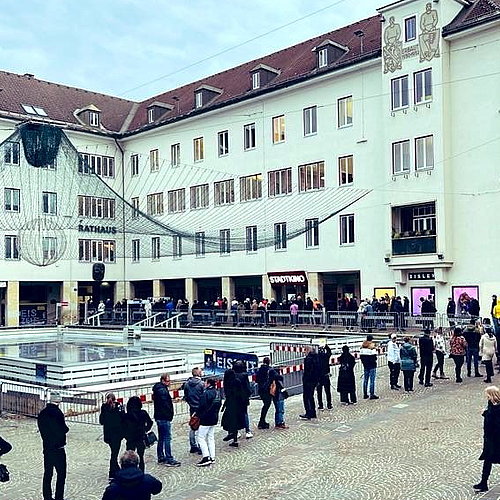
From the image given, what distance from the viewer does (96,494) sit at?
35.4 ft

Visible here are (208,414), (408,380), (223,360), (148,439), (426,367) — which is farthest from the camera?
(223,360)

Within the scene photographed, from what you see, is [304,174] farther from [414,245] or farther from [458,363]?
[458,363]

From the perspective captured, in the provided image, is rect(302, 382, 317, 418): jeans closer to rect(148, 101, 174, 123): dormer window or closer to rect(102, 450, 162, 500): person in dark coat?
rect(102, 450, 162, 500): person in dark coat

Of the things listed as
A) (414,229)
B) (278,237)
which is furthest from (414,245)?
(278,237)

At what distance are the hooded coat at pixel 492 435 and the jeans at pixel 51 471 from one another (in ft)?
19.5

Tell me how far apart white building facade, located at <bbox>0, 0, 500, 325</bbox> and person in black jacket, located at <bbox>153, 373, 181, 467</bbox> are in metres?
13.5

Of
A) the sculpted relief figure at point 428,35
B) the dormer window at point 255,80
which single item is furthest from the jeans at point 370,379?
the dormer window at point 255,80

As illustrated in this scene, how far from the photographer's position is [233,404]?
13.3 meters

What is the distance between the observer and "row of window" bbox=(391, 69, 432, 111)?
35.5m

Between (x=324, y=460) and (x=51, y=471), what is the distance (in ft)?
15.0

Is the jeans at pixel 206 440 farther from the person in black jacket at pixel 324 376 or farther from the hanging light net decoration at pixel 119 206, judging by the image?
the hanging light net decoration at pixel 119 206

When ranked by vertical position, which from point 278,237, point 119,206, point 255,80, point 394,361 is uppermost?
point 255,80

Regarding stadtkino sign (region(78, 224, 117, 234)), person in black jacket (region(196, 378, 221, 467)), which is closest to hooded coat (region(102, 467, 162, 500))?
person in black jacket (region(196, 378, 221, 467))

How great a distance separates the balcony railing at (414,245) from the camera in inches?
1388
